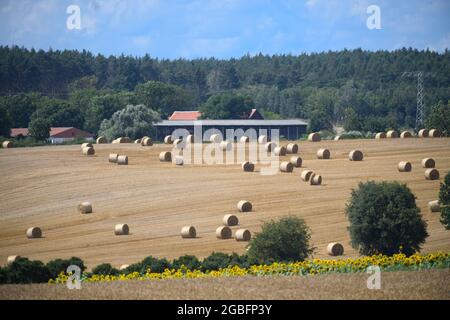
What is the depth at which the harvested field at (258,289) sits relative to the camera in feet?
74.2

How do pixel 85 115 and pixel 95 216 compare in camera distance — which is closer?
pixel 95 216

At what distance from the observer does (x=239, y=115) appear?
151750mm

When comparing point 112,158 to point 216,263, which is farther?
point 112,158

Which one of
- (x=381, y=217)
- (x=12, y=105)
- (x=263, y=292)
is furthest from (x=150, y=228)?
(x=12, y=105)

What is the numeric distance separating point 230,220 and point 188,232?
3196mm

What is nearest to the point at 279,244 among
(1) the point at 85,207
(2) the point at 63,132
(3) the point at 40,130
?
(1) the point at 85,207

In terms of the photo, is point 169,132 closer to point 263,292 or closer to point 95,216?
point 95,216

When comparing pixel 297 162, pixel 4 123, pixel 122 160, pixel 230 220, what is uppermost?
pixel 4 123

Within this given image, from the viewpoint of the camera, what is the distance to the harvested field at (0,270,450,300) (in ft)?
74.2

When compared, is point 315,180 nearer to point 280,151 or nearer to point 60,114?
point 280,151

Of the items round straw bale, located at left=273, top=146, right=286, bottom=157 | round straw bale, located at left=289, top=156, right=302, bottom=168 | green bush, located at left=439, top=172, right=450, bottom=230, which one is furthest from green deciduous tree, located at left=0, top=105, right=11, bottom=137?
green bush, located at left=439, top=172, right=450, bottom=230

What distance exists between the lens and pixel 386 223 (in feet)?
138

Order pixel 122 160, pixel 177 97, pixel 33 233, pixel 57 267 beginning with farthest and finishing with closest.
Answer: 1. pixel 177 97
2. pixel 122 160
3. pixel 33 233
4. pixel 57 267
